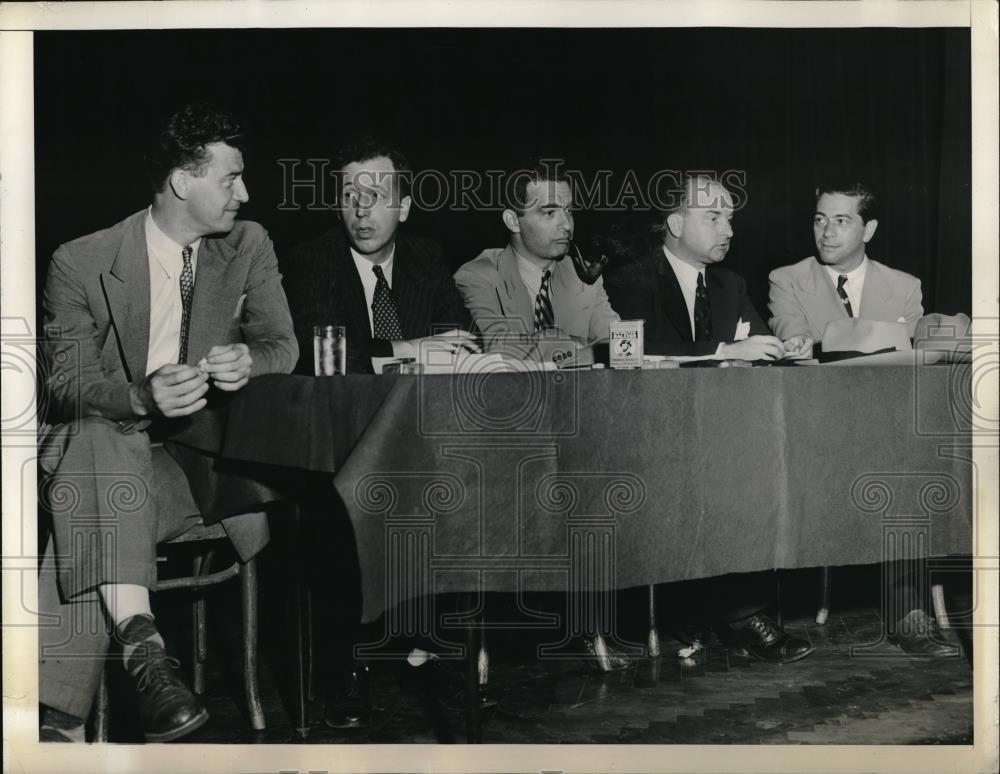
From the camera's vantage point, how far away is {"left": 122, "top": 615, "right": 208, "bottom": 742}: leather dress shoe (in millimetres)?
2619

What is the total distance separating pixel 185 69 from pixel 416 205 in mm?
764

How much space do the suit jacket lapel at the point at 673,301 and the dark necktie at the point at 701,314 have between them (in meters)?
0.03

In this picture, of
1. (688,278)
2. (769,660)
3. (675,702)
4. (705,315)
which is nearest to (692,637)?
(769,660)

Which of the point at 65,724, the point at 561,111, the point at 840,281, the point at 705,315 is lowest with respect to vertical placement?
the point at 65,724

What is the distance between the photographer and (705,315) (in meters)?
3.47

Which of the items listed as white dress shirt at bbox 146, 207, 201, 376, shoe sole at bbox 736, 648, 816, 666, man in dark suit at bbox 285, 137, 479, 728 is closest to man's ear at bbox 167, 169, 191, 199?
white dress shirt at bbox 146, 207, 201, 376

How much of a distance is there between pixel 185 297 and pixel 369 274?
1.83ft

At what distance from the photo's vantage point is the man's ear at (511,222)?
334cm

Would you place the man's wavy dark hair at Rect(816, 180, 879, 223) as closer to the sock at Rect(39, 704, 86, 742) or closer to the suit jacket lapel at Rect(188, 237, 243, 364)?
the suit jacket lapel at Rect(188, 237, 243, 364)

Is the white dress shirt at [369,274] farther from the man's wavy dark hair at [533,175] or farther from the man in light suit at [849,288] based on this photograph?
the man in light suit at [849,288]

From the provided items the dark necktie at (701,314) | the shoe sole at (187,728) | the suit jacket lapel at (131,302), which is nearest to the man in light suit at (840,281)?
the dark necktie at (701,314)

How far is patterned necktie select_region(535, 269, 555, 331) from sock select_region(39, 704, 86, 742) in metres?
1.72

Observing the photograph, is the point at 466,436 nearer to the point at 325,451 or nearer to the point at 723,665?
the point at 325,451

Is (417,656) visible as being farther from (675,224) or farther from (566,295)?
(675,224)
